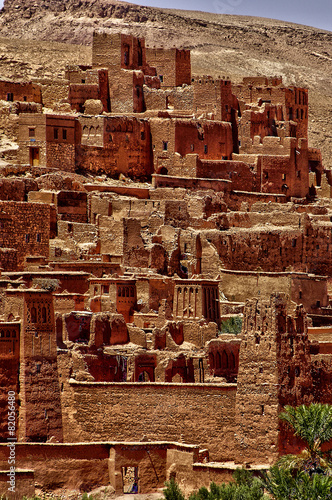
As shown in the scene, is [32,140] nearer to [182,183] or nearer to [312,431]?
[182,183]

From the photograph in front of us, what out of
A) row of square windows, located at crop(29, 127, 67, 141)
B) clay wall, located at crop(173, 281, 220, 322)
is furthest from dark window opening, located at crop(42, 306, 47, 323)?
row of square windows, located at crop(29, 127, 67, 141)

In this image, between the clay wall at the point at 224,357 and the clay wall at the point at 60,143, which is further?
the clay wall at the point at 60,143

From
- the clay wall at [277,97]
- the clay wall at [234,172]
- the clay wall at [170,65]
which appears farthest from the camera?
the clay wall at [170,65]

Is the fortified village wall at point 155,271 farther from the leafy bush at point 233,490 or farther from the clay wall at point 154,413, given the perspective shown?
the leafy bush at point 233,490

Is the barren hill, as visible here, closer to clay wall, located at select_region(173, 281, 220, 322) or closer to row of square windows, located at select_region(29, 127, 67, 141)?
row of square windows, located at select_region(29, 127, 67, 141)

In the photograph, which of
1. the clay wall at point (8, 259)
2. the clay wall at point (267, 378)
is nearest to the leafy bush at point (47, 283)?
the clay wall at point (8, 259)

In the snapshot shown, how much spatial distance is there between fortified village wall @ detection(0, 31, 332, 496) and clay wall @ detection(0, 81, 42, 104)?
0.10 meters

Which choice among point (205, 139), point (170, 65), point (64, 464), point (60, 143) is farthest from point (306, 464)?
point (170, 65)

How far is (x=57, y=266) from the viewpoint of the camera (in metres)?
A: 52.7

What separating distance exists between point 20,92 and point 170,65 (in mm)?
8579

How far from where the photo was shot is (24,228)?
5516 centimetres

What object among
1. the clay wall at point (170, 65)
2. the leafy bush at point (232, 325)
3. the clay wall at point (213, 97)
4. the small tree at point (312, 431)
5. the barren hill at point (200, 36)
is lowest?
the small tree at point (312, 431)

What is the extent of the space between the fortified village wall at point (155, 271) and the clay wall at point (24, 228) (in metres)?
0.06

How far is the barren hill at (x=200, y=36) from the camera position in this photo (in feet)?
359
